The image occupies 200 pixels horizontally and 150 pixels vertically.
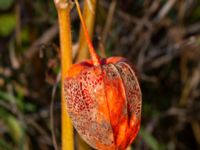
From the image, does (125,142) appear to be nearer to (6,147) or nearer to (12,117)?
(6,147)

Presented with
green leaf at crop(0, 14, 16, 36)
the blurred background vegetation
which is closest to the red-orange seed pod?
the blurred background vegetation

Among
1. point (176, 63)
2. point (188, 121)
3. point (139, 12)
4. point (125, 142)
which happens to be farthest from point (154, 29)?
point (125, 142)

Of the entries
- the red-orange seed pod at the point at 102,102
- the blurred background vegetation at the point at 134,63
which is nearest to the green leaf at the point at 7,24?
the blurred background vegetation at the point at 134,63

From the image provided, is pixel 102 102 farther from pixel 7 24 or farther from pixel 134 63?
pixel 7 24

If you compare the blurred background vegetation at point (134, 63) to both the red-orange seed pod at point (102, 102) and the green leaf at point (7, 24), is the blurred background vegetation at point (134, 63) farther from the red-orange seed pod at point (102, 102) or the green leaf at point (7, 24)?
the red-orange seed pod at point (102, 102)

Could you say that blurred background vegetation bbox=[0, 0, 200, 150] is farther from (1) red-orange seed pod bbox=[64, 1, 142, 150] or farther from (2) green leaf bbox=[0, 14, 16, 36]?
(1) red-orange seed pod bbox=[64, 1, 142, 150]

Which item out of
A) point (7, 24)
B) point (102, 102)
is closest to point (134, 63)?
point (7, 24)
